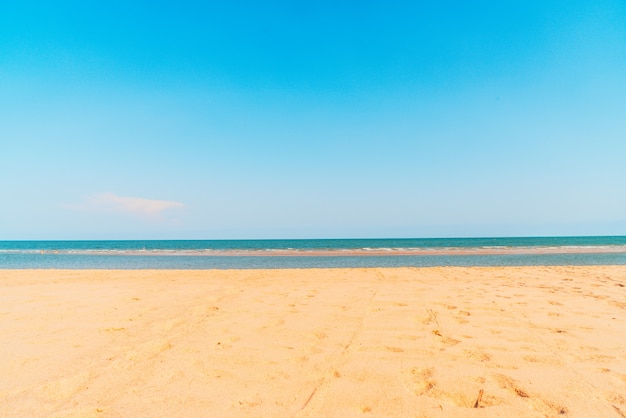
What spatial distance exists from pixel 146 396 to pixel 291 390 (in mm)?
1066

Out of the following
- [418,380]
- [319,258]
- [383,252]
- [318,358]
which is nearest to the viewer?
[418,380]

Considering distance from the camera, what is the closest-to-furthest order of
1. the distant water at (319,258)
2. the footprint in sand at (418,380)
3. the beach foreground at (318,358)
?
1. the beach foreground at (318,358)
2. the footprint in sand at (418,380)
3. the distant water at (319,258)

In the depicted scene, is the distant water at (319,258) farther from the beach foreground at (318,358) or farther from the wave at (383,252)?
the beach foreground at (318,358)

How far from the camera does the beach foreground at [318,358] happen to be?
2.46m

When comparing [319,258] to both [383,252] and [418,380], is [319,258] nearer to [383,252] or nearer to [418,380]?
[383,252]

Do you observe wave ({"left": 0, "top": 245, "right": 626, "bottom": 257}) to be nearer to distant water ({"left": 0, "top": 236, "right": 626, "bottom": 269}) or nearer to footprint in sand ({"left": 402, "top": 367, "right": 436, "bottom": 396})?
distant water ({"left": 0, "top": 236, "right": 626, "bottom": 269})

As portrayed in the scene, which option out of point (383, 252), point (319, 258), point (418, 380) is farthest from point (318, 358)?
point (383, 252)

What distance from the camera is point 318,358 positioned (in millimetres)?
3312

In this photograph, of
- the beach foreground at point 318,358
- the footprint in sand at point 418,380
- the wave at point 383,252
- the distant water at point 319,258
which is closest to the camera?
the beach foreground at point 318,358

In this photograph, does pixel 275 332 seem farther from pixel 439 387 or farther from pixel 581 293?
pixel 581 293

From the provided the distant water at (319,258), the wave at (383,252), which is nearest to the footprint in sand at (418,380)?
the distant water at (319,258)

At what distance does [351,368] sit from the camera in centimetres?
305

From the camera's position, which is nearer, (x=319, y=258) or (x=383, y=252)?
(x=319, y=258)

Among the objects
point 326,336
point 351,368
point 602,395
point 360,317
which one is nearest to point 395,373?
point 351,368
